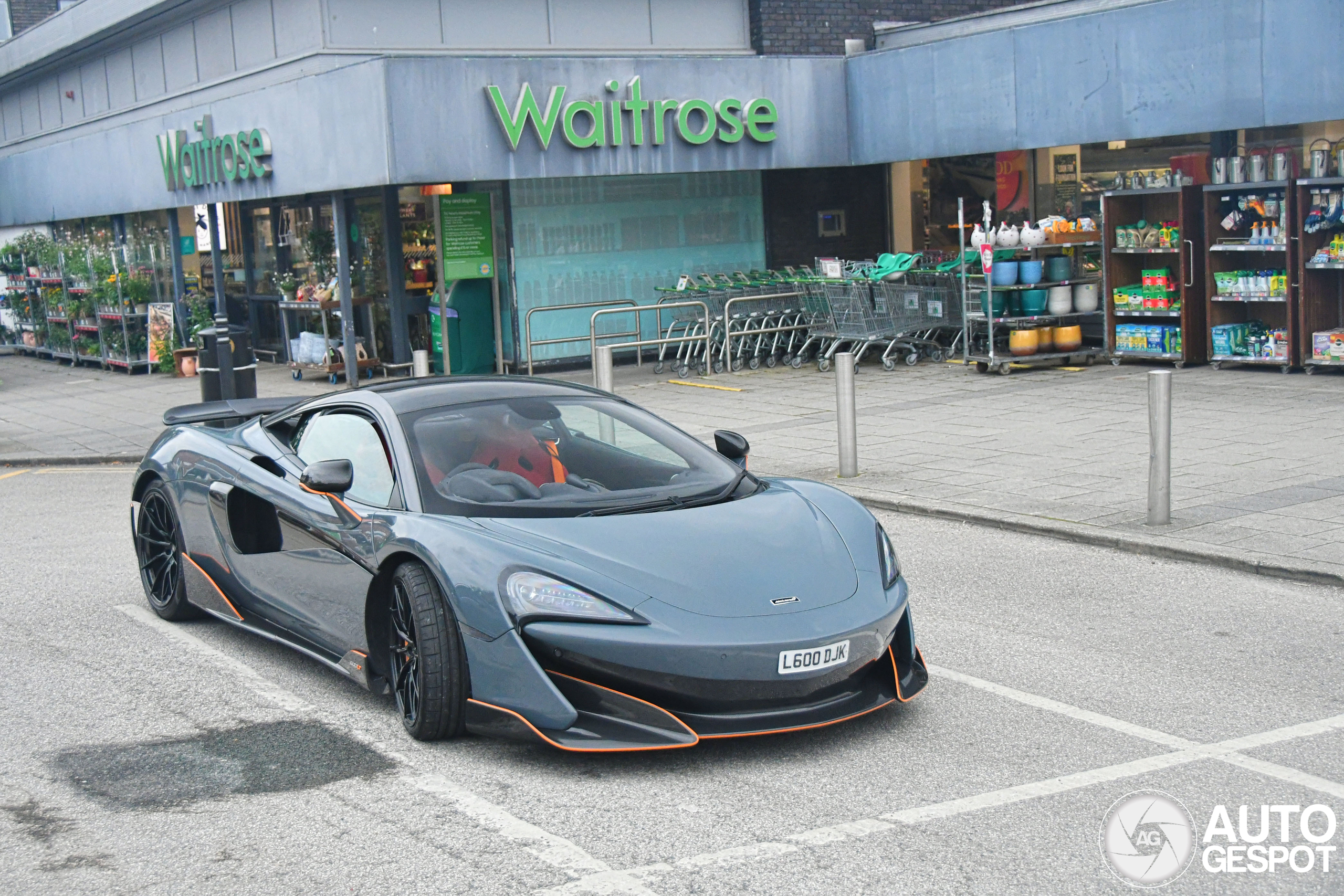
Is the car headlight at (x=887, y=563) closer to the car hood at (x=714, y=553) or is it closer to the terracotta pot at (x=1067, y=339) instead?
the car hood at (x=714, y=553)

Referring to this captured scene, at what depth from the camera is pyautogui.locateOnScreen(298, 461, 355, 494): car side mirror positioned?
599cm

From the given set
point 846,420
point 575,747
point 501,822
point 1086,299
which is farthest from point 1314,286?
point 501,822

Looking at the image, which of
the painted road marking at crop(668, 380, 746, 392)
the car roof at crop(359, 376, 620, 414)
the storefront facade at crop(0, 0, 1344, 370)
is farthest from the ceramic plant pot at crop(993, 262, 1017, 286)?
the car roof at crop(359, 376, 620, 414)

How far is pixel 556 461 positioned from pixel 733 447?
2.99ft

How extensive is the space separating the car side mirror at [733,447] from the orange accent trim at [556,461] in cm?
78

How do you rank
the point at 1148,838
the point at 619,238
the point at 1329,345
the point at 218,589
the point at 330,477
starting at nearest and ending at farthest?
the point at 1148,838 → the point at 330,477 → the point at 218,589 → the point at 1329,345 → the point at 619,238

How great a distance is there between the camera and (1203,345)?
16.9m

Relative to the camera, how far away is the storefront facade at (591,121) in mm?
16797

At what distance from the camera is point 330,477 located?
5.99 meters

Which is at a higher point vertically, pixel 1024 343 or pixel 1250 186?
pixel 1250 186

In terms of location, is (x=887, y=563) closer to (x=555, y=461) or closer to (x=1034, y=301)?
(x=555, y=461)

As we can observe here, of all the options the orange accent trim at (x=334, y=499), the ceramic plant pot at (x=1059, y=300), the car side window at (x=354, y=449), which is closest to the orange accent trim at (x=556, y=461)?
the car side window at (x=354, y=449)

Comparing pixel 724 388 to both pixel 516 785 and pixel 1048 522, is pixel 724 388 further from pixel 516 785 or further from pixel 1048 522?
pixel 516 785

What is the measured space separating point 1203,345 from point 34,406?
15.8 metres
